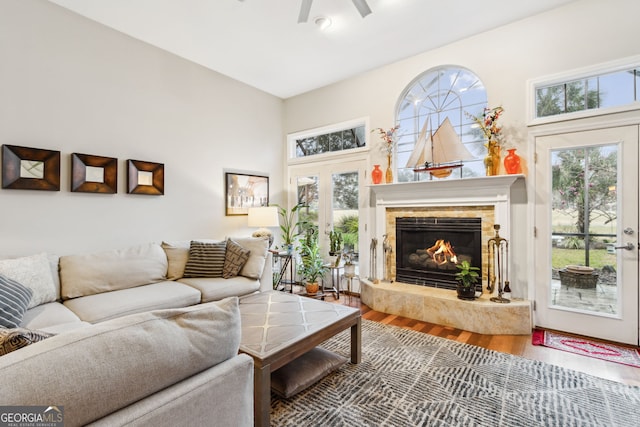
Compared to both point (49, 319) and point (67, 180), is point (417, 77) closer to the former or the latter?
point (67, 180)

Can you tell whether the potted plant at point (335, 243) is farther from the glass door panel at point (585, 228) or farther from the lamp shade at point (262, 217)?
the glass door panel at point (585, 228)

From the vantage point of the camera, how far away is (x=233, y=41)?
11.4ft

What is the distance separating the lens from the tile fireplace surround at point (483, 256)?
2.98 m

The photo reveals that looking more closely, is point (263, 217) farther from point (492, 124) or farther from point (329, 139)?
point (492, 124)

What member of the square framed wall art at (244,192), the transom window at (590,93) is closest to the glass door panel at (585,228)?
the transom window at (590,93)

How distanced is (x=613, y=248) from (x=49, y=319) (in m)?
4.63

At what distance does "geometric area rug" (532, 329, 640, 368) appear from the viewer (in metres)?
2.47

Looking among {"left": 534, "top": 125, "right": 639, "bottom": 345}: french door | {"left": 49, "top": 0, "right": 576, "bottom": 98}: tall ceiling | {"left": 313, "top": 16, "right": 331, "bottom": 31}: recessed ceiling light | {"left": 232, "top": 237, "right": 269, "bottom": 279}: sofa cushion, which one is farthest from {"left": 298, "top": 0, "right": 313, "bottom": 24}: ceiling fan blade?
{"left": 534, "top": 125, "right": 639, "bottom": 345}: french door

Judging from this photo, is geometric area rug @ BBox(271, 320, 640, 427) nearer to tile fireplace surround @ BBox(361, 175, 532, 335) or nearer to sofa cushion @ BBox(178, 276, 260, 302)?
tile fireplace surround @ BBox(361, 175, 532, 335)

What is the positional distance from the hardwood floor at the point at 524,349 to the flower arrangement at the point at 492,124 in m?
2.08

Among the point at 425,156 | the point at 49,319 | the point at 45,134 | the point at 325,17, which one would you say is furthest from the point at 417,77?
the point at 49,319

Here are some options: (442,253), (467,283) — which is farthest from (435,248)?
(467,283)

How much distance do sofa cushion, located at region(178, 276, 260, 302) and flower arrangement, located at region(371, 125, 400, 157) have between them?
238 cm

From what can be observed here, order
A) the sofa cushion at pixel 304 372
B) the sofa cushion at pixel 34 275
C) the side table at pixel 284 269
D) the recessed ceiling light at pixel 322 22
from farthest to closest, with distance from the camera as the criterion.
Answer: the side table at pixel 284 269 → the recessed ceiling light at pixel 322 22 → the sofa cushion at pixel 34 275 → the sofa cushion at pixel 304 372
